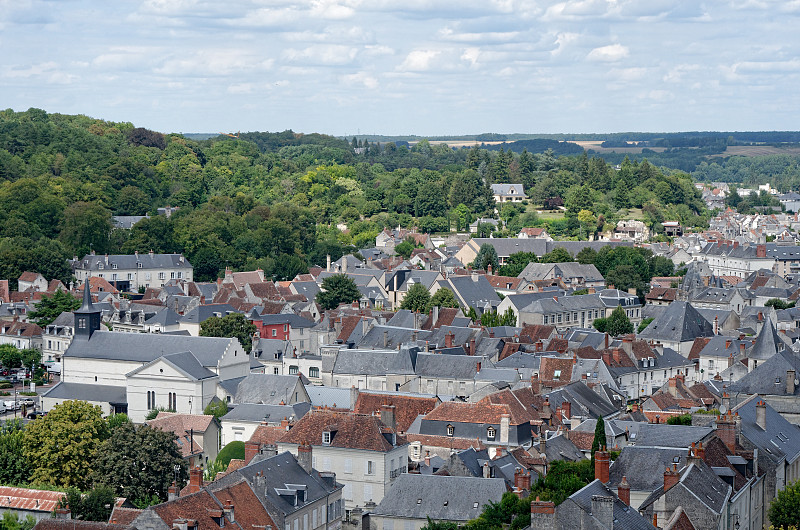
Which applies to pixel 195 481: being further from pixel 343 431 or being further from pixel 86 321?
pixel 86 321

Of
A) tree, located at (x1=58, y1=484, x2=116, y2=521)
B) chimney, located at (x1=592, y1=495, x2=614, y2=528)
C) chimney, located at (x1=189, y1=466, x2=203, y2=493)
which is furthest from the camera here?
tree, located at (x1=58, y1=484, x2=116, y2=521)

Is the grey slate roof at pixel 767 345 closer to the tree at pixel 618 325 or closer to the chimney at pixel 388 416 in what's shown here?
the tree at pixel 618 325

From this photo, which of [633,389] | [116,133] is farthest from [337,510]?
[116,133]

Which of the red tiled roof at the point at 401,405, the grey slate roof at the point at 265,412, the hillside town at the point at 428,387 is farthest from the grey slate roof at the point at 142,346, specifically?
the red tiled roof at the point at 401,405

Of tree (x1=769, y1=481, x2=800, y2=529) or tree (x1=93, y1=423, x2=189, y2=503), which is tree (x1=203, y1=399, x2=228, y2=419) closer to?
tree (x1=93, y1=423, x2=189, y2=503)

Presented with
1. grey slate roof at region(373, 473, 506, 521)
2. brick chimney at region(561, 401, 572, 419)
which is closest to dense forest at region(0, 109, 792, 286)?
brick chimney at region(561, 401, 572, 419)

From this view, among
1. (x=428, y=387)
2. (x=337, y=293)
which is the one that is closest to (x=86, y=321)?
(x=428, y=387)

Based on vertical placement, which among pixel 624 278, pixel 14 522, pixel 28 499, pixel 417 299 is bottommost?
pixel 624 278
